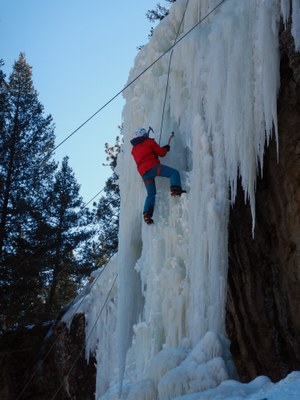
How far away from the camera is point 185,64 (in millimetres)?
6359

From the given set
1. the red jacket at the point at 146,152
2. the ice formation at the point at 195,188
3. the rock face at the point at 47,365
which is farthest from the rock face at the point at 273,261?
the rock face at the point at 47,365

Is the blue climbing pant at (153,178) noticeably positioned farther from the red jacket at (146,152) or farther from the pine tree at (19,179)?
the pine tree at (19,179)

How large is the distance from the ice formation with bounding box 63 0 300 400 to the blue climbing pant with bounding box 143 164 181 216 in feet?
0.56

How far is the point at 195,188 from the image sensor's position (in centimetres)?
566

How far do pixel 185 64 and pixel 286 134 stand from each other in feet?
5.95

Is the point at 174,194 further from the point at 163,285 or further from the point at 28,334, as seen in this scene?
the point at 28,334

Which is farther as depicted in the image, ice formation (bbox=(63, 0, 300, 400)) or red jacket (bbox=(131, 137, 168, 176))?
red jacket (bbox=(131, 137, 168, 176))

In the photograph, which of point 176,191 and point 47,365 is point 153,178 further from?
point 47,365

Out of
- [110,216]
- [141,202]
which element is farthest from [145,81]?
[110,216]

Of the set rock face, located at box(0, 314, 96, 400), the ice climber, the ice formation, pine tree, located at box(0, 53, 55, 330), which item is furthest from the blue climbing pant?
pine tree, located at box(0, 53, 55, 330)

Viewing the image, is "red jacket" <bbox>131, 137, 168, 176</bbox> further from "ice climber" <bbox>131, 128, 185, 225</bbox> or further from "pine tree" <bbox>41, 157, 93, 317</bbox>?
"pine tree" <bbox>41, 157, 93, 317</bbox>

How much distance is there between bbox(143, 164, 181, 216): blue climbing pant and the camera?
19.2ft

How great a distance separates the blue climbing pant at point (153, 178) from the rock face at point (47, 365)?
4738 millimetres

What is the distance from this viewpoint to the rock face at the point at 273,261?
507 cm
